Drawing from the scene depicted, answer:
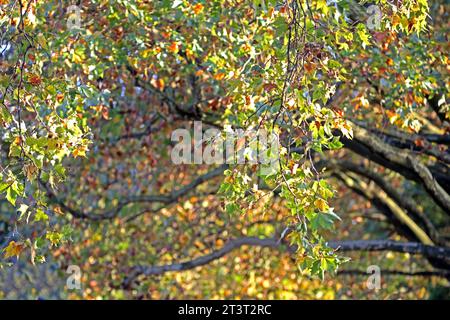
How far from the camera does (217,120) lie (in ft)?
34.1

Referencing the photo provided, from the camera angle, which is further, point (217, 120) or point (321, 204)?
point (217, 120)

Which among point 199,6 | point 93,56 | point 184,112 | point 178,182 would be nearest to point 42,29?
point 93,56

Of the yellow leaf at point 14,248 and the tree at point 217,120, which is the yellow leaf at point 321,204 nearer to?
the tree at point 217,120

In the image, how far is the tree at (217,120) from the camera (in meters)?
5.30

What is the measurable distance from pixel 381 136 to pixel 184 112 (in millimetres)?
2190

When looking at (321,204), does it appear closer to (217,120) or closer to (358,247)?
(217,120)

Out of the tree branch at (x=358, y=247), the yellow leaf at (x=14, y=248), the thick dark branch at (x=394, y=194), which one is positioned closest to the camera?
the yellow leaf at (x=14, y=248)

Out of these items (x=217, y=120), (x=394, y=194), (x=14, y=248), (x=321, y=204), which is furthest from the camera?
(x=394, y=194)

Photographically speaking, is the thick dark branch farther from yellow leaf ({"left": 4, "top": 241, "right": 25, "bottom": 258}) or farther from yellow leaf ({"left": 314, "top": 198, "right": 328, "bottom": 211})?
yellow leaf ({"left": 4, "top": 241, "right": 25, "bottom": 258})

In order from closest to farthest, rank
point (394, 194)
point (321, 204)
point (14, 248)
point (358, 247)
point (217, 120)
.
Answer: point (321, 204) → point (14, 248) → point (217, 120) → point (358, 247) → point (394, 194)

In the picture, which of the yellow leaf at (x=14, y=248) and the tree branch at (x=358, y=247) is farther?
the tree branch at (x=358, y=247)

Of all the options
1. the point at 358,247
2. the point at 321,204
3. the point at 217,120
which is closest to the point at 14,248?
the point at 321,204

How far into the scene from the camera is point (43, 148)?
17.4 feet

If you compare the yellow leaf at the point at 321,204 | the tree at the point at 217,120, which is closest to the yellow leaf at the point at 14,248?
the tree at the point at 217,120
